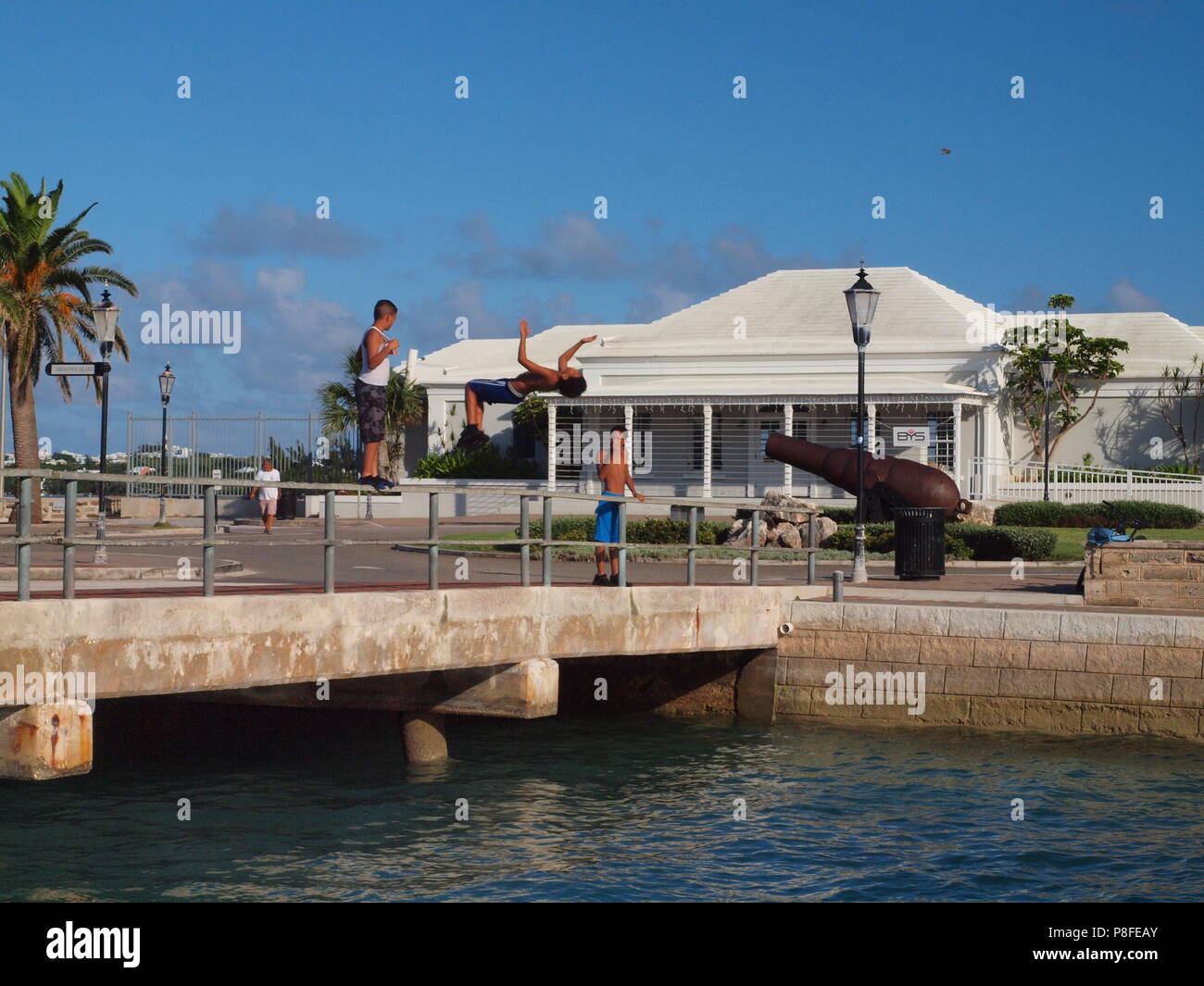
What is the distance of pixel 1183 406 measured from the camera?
41.5 meters

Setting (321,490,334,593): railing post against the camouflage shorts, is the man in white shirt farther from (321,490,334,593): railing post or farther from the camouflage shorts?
(321,490,334,593): railing post

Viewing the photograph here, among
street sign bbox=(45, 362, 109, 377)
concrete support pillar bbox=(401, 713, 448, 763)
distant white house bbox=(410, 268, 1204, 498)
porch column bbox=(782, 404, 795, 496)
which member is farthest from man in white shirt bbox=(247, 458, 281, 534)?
concrete support pillar bbox=(401, 713, 448, 763)

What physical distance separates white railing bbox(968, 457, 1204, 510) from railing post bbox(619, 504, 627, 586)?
2333 centimetres

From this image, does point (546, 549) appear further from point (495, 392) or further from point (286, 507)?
point (286, 507)

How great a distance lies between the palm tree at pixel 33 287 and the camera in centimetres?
3484

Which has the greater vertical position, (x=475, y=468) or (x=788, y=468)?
(x=475, y=468)

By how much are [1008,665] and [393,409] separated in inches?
1339

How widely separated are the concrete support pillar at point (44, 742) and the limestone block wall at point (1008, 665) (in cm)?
865

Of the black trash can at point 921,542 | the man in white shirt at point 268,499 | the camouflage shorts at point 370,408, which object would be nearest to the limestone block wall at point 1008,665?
the black trash can at point 921,542

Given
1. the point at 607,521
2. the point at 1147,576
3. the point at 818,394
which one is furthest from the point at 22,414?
A: the point at 1147,576

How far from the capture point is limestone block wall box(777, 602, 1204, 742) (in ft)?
48.9

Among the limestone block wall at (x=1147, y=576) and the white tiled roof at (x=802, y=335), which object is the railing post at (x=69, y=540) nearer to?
the limestone block wall at (x=1147, y=576)

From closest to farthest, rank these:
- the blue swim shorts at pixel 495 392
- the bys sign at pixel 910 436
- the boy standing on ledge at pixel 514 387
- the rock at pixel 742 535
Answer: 1. the boy standing on ledge at pixel 514 387
2. the blue swim shorts at pixel 495 392
3. the rock at pixel 742 535
4. the bys sign at pixel 910 436
